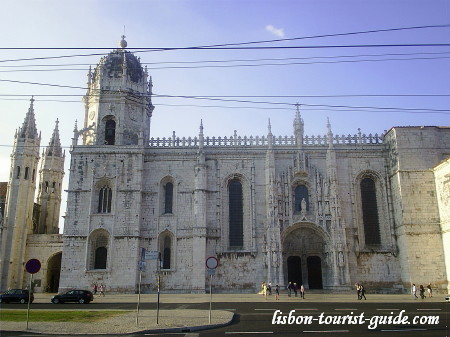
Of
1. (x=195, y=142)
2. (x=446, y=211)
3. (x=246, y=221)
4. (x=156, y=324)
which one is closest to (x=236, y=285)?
(x=246, y=221)

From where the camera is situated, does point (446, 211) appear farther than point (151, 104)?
No

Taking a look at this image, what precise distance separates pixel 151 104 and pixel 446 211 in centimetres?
2960

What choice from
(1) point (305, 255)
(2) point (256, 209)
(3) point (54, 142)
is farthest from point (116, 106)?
(1) point (305, 255)

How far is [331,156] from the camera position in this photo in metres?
38.5

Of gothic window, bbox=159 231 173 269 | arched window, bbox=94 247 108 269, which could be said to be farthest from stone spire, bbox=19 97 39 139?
gothic window, bbox=159 231 173 269

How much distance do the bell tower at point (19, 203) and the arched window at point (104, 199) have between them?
28.2 ft

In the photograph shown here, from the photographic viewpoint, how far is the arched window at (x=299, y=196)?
38156 millimetres

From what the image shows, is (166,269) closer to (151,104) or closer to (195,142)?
(195,142)

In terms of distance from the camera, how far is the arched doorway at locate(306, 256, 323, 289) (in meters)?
36.8

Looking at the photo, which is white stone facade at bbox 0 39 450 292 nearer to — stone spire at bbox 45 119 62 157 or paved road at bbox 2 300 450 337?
paved road at bbox 2 300 450 337

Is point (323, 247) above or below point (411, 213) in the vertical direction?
below

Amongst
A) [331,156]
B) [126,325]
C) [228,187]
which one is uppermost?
[331,156]

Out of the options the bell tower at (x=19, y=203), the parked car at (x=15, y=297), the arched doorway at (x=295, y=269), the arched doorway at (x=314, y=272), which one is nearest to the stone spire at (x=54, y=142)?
the bell tower at (x=19, y=203)

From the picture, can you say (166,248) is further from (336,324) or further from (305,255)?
(336,324)
